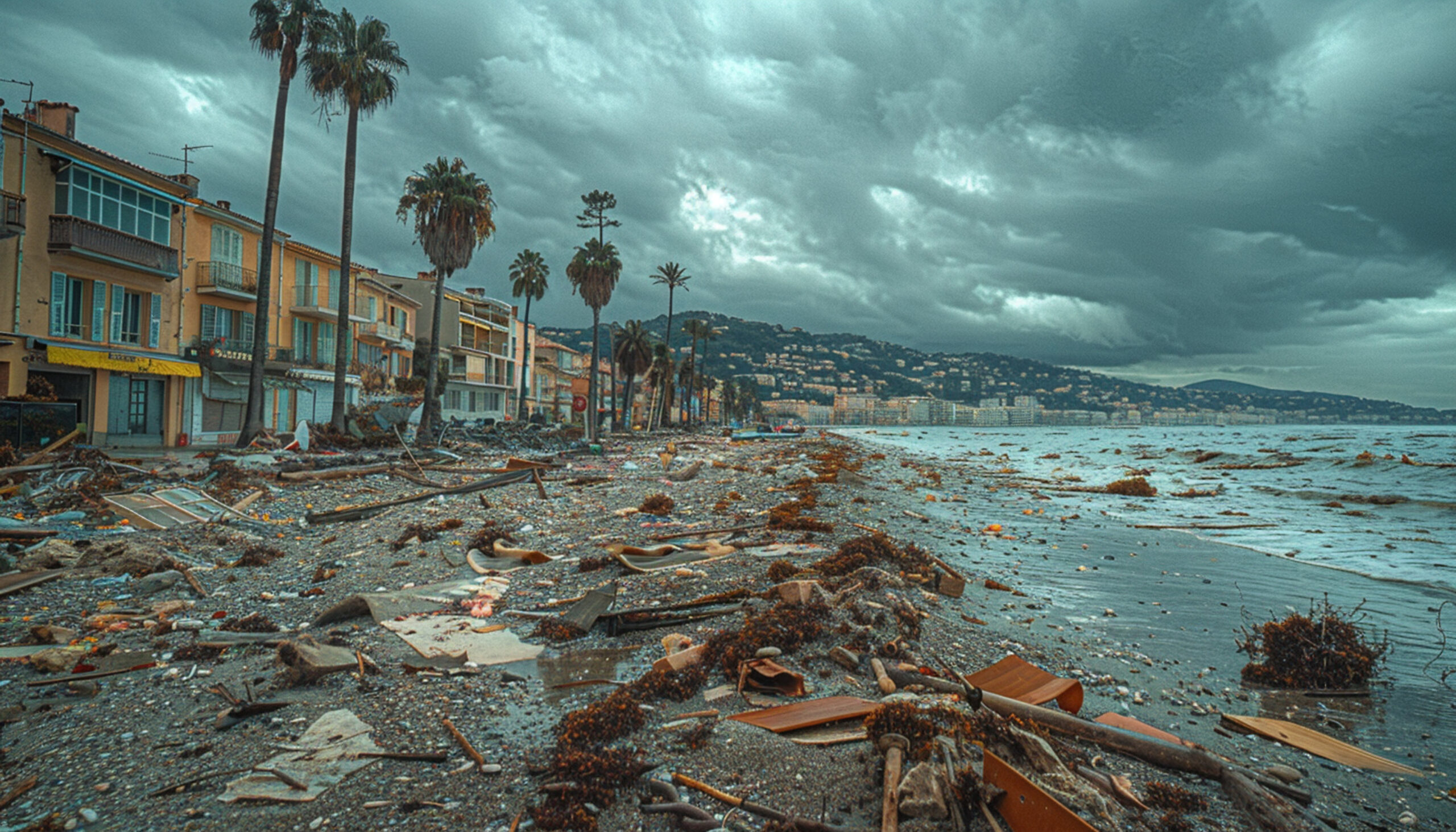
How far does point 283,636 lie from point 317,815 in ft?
13.0

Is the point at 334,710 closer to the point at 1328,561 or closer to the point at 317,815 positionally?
the point at 317,815

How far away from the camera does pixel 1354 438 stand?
248 feet

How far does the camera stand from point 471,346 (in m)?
58.5

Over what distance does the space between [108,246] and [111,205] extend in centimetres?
181

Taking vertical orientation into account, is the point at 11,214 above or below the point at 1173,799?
above

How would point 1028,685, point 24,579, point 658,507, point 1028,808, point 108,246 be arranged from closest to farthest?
point 1028,808, point 1028,685, point 24,579, point 658,507, point 108,246

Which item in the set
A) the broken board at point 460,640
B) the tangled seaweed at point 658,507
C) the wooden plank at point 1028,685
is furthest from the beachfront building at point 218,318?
the wooden plank at point 1028,685

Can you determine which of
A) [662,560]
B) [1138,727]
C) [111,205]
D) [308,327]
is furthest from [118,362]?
[1138,727]

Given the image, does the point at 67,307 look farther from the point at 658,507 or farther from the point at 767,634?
the point at 767,634

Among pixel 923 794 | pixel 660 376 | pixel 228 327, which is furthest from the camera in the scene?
pixel 660 376

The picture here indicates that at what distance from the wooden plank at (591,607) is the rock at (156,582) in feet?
18.6

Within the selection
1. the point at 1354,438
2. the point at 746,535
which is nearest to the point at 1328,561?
the point at 746,535

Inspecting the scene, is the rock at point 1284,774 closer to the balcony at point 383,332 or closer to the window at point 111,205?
the window at point 111,205

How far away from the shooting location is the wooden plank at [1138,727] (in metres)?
4.99
